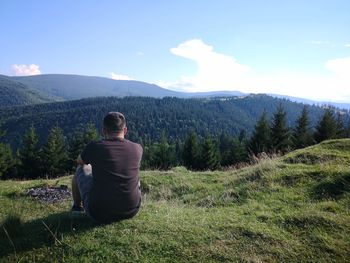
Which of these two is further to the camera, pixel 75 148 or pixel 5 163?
pixel 75 148

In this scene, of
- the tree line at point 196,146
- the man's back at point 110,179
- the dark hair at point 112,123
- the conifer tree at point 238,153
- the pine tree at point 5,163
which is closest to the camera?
the man's back at point 110,179

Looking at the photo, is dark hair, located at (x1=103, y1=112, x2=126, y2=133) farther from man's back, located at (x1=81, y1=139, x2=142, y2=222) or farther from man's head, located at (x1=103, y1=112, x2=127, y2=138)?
man's back, located at (x1=81, y1=139, x2=142, y2=222)

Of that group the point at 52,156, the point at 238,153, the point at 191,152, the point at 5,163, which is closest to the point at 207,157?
the point at 191,152

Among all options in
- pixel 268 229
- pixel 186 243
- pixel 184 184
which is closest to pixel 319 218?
pixel 268 229

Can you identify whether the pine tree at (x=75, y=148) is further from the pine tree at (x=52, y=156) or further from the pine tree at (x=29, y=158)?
the pine tree at (x=29, y=158)

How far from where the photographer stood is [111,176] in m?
5.62

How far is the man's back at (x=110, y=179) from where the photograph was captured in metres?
5.60

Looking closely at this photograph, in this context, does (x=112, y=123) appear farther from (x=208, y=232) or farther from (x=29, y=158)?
(x=29, y=158)

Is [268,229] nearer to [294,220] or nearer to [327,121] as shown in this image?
[294,220]

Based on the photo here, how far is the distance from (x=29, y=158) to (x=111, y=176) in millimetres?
48422

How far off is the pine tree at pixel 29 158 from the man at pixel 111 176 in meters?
47.3

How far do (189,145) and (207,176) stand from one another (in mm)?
37636

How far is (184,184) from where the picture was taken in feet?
39.8

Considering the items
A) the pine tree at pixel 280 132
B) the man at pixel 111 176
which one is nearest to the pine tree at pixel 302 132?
the pine tree at pixel 280 132
